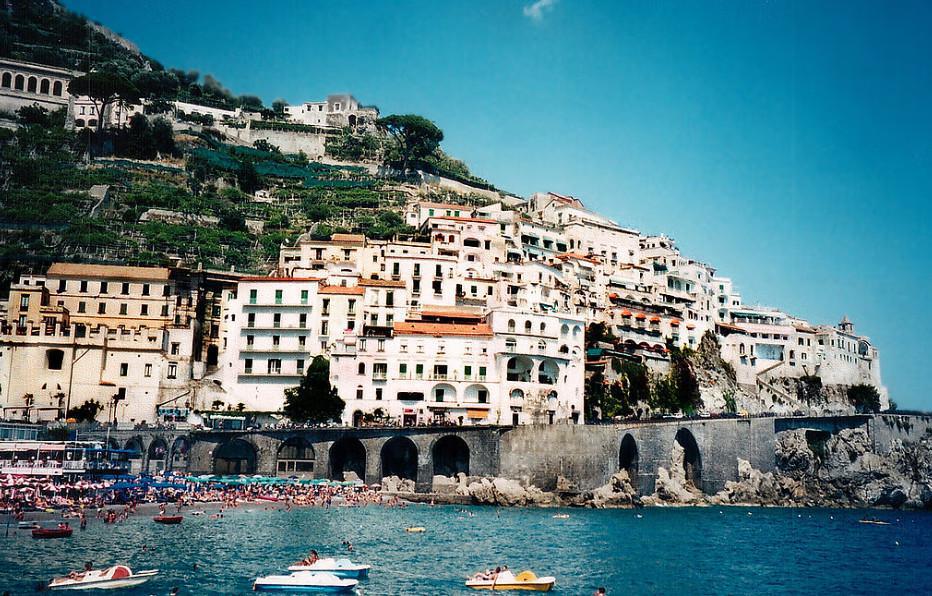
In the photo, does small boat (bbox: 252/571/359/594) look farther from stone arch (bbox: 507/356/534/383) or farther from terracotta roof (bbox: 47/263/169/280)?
terracotta roof (bbox: 47/263/169/280)

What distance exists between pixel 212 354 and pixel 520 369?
26002mm

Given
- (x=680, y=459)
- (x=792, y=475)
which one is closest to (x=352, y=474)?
(x=680, y=459)

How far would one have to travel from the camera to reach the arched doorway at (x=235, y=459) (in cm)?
6606

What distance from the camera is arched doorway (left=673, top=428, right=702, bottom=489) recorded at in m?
73.2

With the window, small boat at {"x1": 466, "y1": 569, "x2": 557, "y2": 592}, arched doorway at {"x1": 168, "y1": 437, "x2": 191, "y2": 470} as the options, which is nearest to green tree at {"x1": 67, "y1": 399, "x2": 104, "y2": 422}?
the window

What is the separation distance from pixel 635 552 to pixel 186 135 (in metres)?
87.3

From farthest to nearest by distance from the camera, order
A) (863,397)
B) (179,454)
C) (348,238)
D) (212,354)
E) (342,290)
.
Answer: (863,397)
(348,238)
(212,354)
(342,290)
(179,454)

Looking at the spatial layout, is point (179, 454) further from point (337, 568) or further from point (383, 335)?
point (337, 568)

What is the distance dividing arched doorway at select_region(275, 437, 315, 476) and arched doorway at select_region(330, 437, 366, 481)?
181cm

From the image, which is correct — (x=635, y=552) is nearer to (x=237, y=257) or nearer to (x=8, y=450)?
(x=8, y=450)

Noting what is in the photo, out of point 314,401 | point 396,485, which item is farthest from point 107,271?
point 396,485

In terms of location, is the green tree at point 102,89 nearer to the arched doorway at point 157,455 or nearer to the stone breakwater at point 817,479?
the arched doorway at point 157,455

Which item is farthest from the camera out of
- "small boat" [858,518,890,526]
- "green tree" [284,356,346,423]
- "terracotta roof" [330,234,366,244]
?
"terracotta roof" [330,234,366,244]

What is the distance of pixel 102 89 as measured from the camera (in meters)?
106
